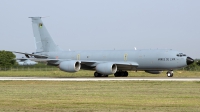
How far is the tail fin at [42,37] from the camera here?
5791 cm

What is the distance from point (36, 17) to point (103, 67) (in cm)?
1347

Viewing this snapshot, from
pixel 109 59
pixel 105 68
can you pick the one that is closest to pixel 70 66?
pixel 105 68

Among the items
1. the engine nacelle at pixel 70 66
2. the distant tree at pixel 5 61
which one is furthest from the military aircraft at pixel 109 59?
the distant tree at pixel 5 61

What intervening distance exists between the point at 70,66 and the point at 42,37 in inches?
414

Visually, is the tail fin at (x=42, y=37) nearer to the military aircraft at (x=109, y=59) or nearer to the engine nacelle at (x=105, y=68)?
the military aircraft at (x=109, y=59)

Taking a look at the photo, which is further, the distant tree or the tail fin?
the distant tree

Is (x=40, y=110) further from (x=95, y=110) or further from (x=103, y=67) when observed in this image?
(x=103, y=67)

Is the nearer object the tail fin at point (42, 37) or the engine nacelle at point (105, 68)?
the engine nacelle at point (105, 68)

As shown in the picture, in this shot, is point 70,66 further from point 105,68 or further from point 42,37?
point 42,37

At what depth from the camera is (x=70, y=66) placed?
48.9 meters

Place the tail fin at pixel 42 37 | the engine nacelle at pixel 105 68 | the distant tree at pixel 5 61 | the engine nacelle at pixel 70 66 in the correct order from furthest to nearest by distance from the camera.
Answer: the distant tree at pixel 5 61 → the tail fin at pixel 42 37 → the engine nacelle at pixel 70 66 → the engine nacelle at pixel 105 68

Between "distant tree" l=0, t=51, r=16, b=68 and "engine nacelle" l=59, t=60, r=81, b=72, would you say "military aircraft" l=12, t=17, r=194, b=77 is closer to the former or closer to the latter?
"engine nacelle" l=59, t=60, r=81, b=72

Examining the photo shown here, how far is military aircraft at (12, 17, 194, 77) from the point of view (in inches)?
1921

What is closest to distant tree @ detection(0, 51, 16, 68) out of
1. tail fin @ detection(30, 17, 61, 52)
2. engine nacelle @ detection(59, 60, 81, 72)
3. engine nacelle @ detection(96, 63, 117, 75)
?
tail fin @ detection(30, 17, 61, 52)
